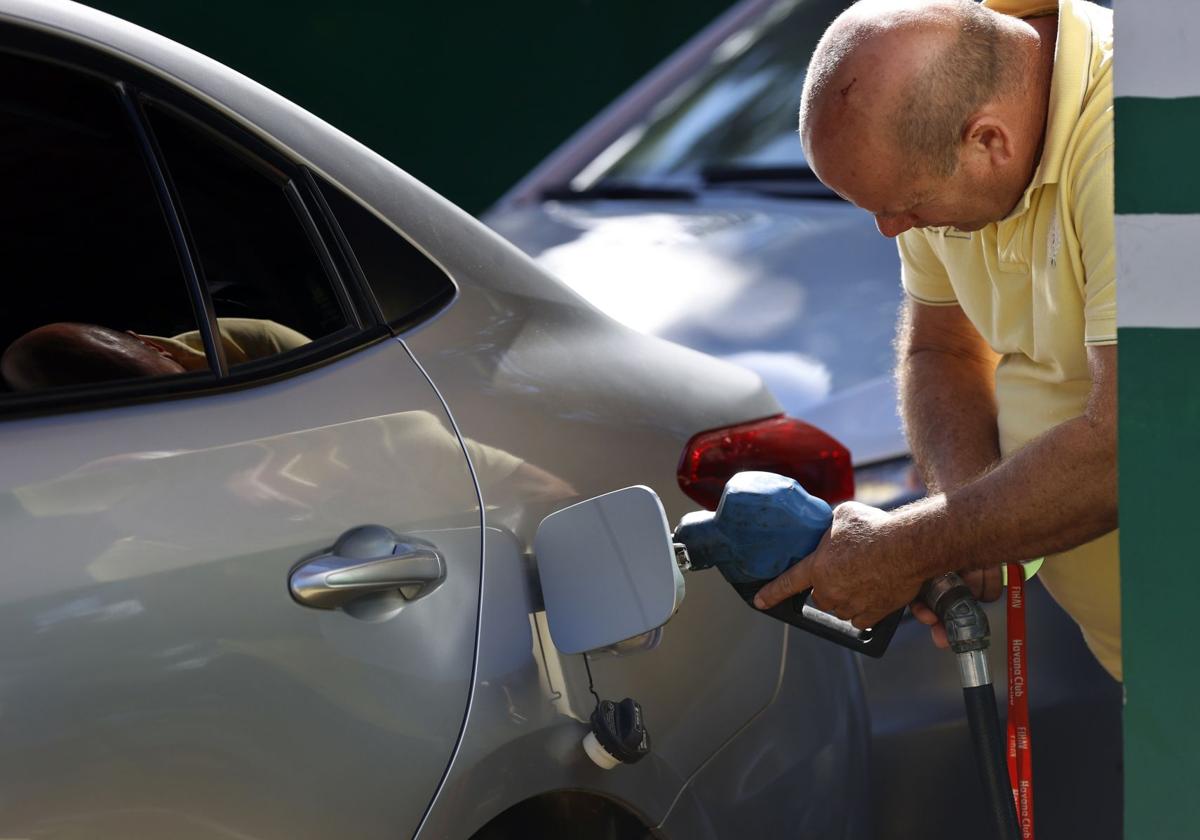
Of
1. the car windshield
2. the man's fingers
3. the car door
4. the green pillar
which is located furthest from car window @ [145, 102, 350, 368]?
the car windshield

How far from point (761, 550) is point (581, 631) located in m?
0.24

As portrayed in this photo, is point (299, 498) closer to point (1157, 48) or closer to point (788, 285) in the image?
point (1157, 48)

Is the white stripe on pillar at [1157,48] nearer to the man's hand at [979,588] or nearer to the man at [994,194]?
the man at [994,194]

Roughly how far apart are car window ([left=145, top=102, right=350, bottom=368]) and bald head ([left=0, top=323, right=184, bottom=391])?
0.06 m

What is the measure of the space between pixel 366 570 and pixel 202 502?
0.18 metres

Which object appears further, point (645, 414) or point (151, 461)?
point (645, 414)

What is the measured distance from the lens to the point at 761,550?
74.4 inches

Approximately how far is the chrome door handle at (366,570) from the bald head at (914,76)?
0.70 meters

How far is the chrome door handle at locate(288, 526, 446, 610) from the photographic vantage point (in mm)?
1645

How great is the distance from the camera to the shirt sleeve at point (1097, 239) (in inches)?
71.2

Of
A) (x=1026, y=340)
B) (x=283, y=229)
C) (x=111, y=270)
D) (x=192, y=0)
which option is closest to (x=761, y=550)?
(x=1026, y=340)

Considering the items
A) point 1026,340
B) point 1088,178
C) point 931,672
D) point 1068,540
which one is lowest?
point 931,672

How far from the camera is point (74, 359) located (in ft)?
5.69

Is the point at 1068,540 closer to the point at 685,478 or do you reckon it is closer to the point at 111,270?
the point at 685,478
